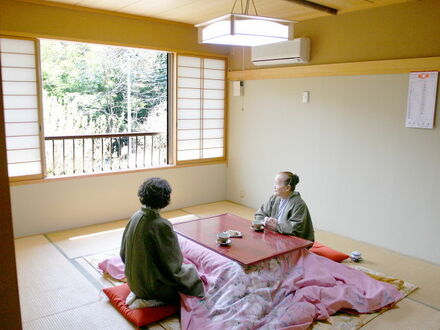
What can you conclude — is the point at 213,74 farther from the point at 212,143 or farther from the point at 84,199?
the point at 84,199

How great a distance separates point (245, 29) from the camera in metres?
2.49

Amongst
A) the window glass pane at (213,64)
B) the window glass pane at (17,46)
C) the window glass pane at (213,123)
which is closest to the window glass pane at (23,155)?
the window glass pane at (17,46)

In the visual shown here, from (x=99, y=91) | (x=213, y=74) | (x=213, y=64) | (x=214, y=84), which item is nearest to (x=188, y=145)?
(x=214, y=84)

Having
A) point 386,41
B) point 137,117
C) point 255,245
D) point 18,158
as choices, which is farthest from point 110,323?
point 137,117

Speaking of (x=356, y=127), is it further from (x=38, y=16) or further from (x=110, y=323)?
(x=38, y=16)

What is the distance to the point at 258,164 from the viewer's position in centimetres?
527

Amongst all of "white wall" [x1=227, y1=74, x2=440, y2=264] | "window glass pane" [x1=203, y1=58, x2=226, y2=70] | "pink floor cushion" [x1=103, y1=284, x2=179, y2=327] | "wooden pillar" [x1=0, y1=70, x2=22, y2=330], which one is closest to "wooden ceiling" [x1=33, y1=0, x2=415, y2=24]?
"white wall" [x1=227, y1=74, x2=440, y2=264]

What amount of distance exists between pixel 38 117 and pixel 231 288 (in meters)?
2.91

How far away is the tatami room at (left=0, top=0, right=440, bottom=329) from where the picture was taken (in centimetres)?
309

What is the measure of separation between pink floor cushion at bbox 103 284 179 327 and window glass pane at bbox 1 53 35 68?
8.64 ft

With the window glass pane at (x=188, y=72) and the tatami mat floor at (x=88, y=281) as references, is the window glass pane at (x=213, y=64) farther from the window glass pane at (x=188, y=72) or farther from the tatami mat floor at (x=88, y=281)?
the tatami mat floor at (x=88, y=281)

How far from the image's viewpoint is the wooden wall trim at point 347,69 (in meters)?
3.53

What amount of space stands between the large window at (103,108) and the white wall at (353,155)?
0.74 m

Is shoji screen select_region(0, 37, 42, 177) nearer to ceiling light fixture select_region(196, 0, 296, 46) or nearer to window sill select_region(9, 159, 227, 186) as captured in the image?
window sill select_region(9, 159, 227, 186)
